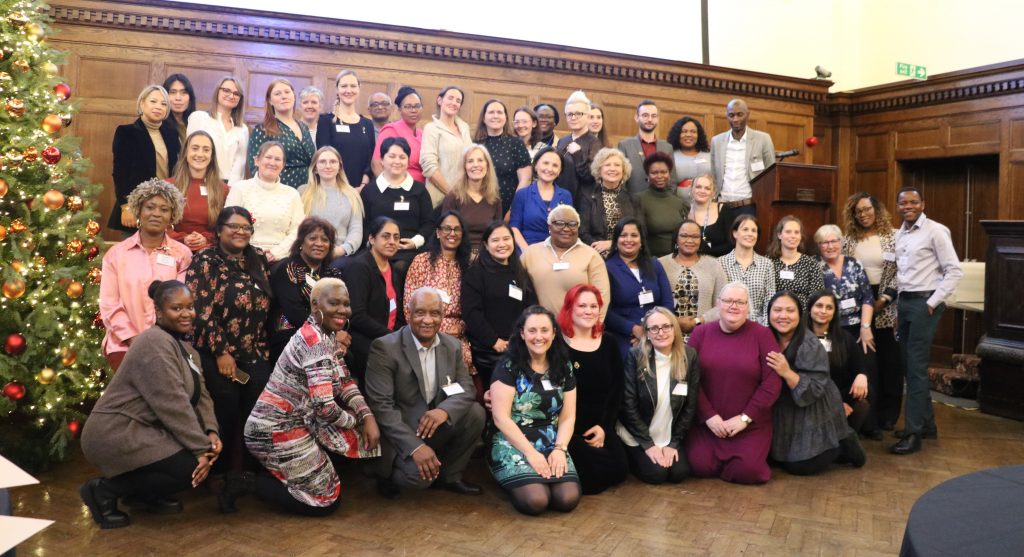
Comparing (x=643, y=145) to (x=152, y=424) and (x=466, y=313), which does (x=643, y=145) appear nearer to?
(x=466, y=313)

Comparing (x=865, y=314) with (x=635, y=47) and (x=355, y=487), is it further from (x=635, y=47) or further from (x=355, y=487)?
(x=635, y=47)

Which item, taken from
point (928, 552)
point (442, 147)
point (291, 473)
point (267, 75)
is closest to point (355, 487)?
point (291, 473)

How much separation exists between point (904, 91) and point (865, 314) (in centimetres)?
490

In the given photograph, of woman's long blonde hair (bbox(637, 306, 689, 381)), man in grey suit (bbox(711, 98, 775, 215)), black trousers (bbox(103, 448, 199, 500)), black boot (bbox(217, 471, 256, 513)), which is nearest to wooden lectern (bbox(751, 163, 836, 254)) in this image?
man in grey suit (bbox(711, 98, 775, 215))

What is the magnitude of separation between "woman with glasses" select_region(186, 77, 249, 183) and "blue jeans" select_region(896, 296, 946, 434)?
4.36 m

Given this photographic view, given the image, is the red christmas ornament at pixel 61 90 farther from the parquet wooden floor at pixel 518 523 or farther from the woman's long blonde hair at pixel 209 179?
the parquet wooden floor at pixel 518 523

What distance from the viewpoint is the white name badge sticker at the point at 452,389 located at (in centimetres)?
417

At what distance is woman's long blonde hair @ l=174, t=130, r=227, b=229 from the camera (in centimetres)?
464

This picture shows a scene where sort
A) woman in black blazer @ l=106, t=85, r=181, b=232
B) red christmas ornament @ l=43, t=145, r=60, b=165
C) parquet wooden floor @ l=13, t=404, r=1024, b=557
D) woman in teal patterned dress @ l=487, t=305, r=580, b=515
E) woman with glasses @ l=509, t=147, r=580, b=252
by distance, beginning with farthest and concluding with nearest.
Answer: woman with glasses @ l=509, t=147, r=580, b=252, woman in black blazer @ l=106, t=85, r=181, b=232, red christmas ornament @ l=43, t=145, r=60, b=165, woman in teal patterned dress @ l=487, t=305, r=580, b=515, parquet wooden floor @ l=13, t=404, r=1024, b=557

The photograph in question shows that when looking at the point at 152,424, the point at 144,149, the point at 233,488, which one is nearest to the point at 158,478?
the point at 152,424

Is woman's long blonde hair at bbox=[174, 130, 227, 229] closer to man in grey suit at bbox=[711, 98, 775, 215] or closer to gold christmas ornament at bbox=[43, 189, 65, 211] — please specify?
gold christmas ornament at bbox=[43, 189, 65, 211]

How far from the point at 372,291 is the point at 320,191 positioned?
797 millimetres

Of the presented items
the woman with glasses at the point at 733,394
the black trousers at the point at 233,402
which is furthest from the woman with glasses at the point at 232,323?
the woman with glasses at the point at 733,394

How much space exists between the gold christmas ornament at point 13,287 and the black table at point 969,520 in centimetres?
412
